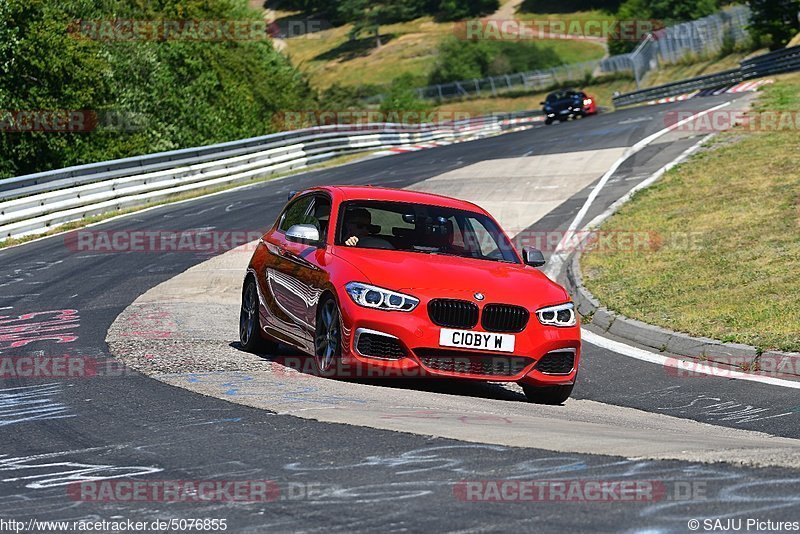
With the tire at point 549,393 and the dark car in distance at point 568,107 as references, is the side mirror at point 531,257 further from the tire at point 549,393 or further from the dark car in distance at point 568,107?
the dark car in distance at point 568,107

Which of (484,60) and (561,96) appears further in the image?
(484,60)

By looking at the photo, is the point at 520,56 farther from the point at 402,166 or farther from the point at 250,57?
the point at 402,166

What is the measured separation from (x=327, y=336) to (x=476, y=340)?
3.99 ft

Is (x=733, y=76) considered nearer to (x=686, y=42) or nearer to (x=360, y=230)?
(x=686, y=42)

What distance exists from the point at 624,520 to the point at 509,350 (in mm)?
4639

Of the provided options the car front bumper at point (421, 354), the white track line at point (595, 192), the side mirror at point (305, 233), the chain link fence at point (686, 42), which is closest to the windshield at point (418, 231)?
the side mirror at point (305, 233)

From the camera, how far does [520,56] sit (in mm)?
104062

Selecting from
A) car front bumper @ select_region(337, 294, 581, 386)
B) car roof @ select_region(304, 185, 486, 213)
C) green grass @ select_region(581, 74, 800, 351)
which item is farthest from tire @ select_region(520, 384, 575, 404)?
green grass @ select_region(581, 74, 800, 351)

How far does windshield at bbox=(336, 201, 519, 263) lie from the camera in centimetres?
1050

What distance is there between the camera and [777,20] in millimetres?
60688

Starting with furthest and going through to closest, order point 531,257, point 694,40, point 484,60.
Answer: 1. point 484,60
2. point 694,40
3. point 531,257

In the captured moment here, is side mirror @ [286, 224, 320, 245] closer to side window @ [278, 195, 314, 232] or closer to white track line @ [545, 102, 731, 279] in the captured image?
side window @ [278, 195, 314, 232]

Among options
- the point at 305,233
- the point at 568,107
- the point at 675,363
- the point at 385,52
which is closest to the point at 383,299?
the point at 305,233

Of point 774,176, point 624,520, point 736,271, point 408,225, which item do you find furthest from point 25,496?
point 774,176
